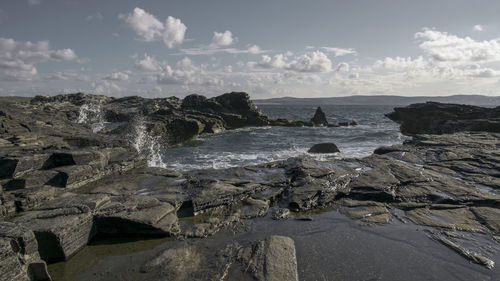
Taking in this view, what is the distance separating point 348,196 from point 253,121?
38228 millimetres

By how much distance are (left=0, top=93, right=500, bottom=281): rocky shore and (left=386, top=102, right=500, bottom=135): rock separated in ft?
44.1

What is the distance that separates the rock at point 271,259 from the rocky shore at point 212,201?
0.07 feet

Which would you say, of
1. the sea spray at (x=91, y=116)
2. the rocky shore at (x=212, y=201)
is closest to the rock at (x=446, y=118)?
the rocky shore at (x=212, y=201)

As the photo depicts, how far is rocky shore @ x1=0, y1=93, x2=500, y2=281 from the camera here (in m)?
5.40

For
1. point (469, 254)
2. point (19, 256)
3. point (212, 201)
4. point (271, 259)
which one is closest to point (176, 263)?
point (271, 259)

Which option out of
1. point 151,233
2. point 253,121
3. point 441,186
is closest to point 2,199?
point 151,233

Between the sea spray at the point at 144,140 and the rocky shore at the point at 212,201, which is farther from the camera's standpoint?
the sea spray at the point at 144,140

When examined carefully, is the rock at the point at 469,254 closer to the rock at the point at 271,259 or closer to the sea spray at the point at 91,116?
Answer: the rock at the point at 271,259

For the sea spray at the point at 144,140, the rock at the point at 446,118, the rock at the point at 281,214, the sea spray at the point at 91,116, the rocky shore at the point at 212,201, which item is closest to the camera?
the rocky shore at the point at 212,201

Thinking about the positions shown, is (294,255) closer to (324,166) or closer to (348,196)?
(348,196)

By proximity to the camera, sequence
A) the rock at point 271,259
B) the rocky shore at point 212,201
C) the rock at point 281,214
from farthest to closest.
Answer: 1. the rock at point 281,214
2. the rocky shore at point 212,201
3. the rock at point 271,259

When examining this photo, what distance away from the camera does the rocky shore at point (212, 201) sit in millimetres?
5402

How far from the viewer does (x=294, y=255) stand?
5.70m

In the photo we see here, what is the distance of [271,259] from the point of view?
547 cm
